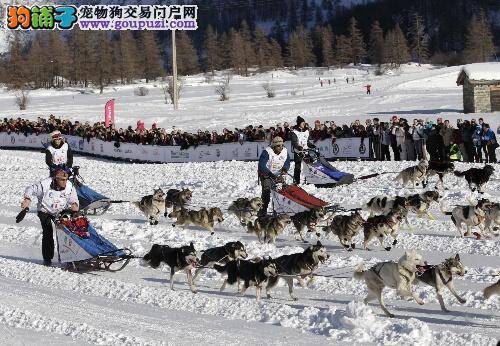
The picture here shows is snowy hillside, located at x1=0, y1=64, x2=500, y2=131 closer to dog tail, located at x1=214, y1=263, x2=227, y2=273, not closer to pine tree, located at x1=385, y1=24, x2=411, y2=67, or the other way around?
pine tree, located at x1=385, y1=24, x2=411, y2=67

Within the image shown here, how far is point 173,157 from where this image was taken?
24266mm

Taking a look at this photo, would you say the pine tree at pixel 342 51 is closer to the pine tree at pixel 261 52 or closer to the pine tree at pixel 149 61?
the pine tree at pixel 261 52

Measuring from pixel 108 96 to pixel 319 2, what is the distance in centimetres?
6991

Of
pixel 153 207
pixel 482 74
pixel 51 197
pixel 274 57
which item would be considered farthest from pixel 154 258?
pixel 274 57

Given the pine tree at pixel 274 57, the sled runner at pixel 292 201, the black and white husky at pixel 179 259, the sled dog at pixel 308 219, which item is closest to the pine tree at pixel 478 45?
the pine tree at pixel 274 57

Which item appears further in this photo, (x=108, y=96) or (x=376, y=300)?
(x=108, y=96)

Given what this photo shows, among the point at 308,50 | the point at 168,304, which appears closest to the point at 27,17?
the point at 308,50

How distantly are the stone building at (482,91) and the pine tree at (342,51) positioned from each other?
161 ft

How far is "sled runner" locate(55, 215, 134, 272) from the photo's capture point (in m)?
8.70

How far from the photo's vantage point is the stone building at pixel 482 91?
32969mm

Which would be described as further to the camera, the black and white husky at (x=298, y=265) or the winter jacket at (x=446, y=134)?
the winter jacket at (x=446, y=134)

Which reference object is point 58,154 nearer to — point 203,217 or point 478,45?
point 203,217

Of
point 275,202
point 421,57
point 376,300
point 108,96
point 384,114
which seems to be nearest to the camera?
point 376,300

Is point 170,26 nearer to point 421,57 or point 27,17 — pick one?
point 27,17
